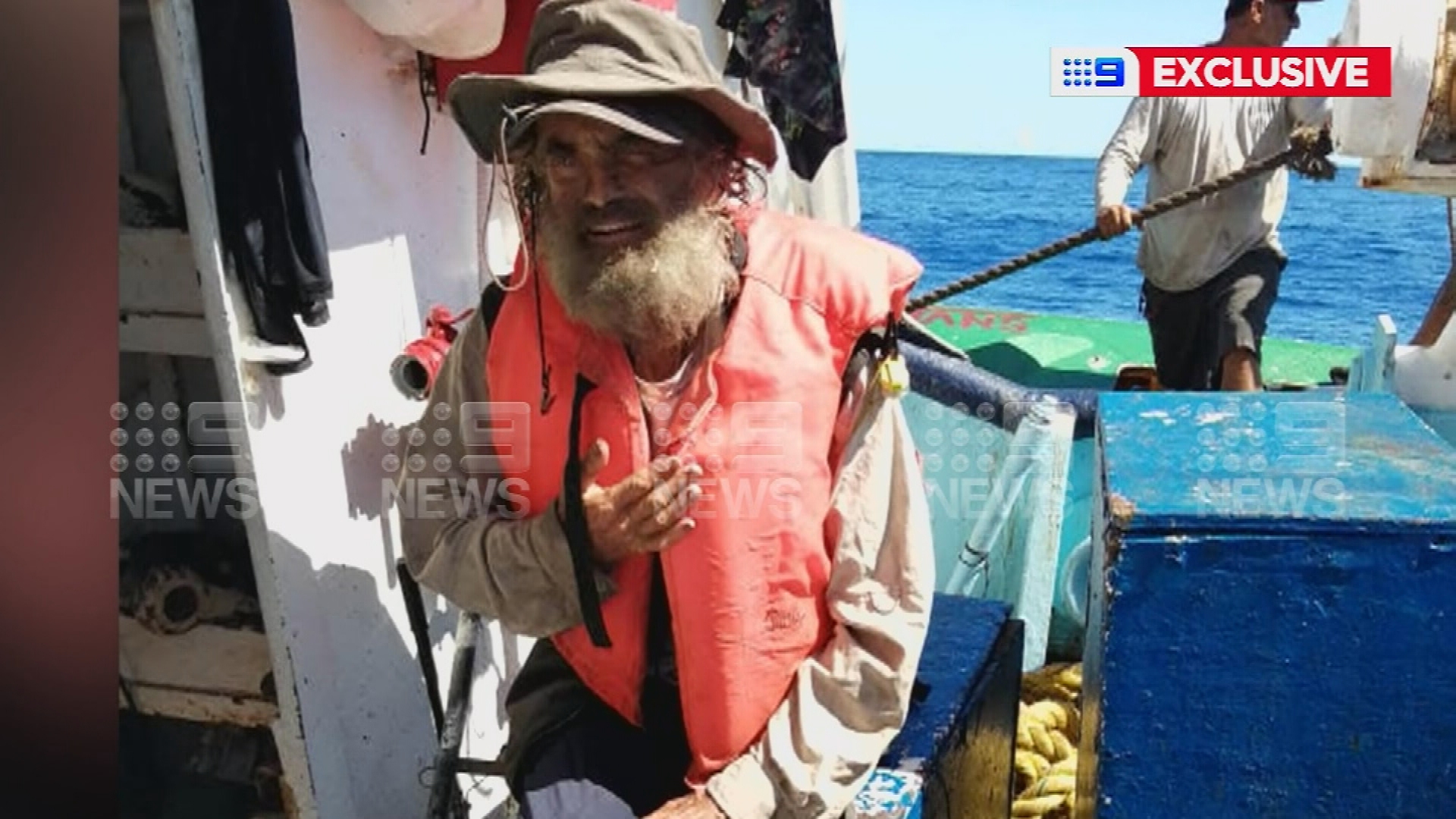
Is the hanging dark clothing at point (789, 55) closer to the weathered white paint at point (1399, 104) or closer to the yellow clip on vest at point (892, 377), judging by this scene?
the weathered white paint at point (1399, 104)

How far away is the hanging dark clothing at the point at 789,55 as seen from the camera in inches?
180

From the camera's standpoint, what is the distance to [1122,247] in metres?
31.0

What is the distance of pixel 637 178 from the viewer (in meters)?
2.17

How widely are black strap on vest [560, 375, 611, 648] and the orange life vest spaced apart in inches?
0.7

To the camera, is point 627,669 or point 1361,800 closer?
point 1361,800

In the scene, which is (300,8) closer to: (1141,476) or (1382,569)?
(1141,476)

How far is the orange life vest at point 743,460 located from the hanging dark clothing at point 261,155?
0.62 m

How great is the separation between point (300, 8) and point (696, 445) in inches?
54.6

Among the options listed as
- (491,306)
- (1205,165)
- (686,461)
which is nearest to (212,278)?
(491,306)

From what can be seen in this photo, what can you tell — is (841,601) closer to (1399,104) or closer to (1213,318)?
(1399,104)

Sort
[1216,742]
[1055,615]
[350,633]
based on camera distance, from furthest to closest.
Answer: [1055,615] → [350,633] → [1216,742]

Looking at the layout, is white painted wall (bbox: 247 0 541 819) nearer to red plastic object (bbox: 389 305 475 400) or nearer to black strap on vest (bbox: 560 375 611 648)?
red plastic object (bbox: 389 305 475 400)

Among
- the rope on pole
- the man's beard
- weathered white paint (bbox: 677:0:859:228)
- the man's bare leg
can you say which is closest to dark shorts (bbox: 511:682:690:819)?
the man's beard

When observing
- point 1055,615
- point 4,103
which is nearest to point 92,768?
point 4,103
